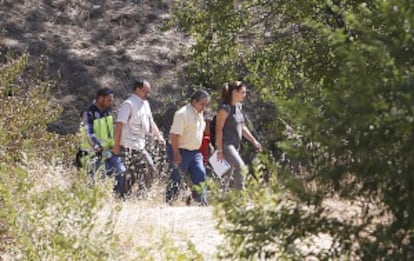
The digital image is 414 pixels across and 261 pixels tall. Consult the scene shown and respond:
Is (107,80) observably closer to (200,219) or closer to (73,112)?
(73,112)

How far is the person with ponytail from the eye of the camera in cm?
976

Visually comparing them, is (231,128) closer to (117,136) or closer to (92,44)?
(117,136)

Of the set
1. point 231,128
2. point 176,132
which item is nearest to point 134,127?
point 176,132

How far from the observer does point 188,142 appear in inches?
395

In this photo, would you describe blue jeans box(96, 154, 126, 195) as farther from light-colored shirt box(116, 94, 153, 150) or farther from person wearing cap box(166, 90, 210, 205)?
person wearing cap box(166, 90, 210, 205)

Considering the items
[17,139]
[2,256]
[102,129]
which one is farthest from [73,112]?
[2,256]

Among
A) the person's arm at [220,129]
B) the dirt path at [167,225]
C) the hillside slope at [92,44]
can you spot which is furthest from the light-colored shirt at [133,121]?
the hillside slope at [92,44]

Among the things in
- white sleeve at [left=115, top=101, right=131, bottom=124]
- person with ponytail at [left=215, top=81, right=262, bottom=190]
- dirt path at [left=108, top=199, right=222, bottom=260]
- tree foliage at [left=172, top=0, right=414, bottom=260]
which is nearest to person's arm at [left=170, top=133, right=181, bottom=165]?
person with ponytail at [left=215, top=81, right=262, bottom=190]

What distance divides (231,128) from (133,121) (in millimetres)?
1053

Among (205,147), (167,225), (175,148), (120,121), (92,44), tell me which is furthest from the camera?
(92,44)

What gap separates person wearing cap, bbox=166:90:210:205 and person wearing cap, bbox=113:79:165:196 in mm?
278

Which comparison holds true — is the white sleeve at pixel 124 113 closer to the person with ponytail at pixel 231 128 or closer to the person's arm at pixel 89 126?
the person's arm at pixel 89 126

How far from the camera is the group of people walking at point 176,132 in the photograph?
32.2ft

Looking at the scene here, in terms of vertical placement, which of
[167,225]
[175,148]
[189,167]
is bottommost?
[167,225]
